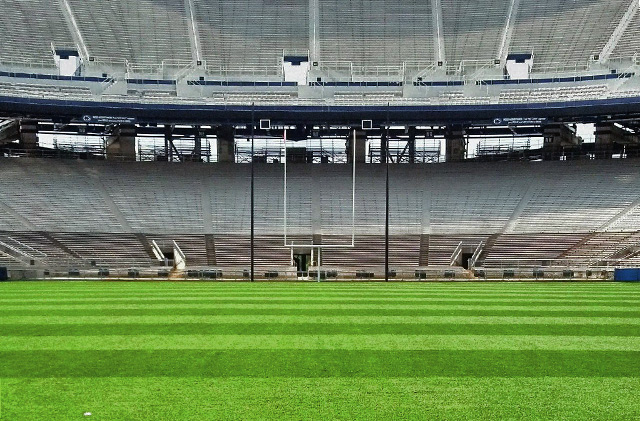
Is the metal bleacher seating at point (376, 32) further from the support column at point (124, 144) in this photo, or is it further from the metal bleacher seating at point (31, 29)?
the metal bleacher seating at point (31, 29)

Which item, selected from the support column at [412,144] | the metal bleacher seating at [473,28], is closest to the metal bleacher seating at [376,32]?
the metal bleacher seating at [473,28]

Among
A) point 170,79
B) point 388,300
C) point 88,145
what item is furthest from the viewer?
point 88,145

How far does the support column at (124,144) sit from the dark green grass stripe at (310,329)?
1254 inches

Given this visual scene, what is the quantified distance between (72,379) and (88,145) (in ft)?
128

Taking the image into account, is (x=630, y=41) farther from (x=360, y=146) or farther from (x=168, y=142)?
(x=168, y=142)

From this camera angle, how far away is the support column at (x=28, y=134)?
130ft

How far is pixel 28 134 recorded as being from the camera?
3988 cm

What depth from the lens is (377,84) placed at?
132ft

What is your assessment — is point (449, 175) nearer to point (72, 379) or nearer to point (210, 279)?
point (210, 279)

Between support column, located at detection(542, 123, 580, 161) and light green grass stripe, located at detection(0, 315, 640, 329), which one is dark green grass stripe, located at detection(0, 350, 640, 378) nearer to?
light green grass stripe, located at detection(0, 315, 640, 329)

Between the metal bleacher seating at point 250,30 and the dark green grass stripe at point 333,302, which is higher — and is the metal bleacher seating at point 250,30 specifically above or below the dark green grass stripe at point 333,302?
above

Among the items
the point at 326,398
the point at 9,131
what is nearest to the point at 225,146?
the point at 9,131

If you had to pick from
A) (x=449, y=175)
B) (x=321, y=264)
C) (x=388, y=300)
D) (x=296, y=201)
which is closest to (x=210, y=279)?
(x=321, y=264)

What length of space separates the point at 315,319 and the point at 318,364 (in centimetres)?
410
